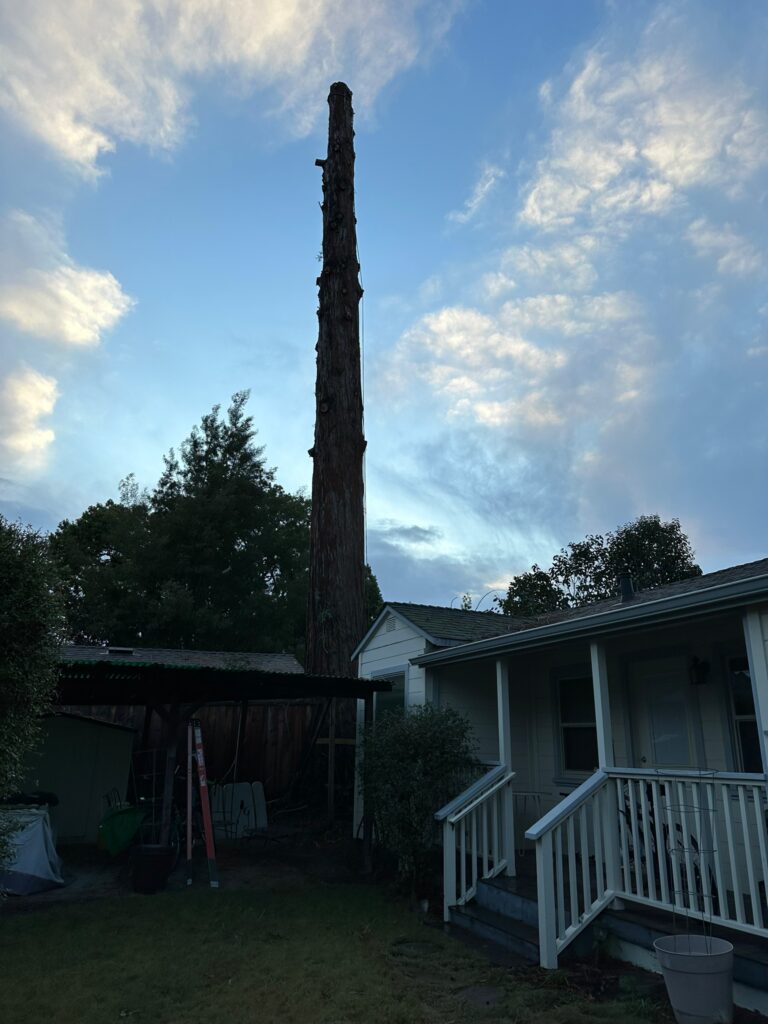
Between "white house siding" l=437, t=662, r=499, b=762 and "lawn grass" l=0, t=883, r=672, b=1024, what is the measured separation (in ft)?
7.46

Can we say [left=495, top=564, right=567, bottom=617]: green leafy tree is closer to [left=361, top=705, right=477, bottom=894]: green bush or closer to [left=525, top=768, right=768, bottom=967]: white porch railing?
[left=361, top=705, right=477, bottom=894]: green bush

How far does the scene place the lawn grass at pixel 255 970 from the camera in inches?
156

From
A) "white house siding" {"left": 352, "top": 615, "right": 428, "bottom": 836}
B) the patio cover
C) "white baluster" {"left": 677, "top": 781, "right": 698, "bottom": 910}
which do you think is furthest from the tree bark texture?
"white baluster" {"left": 677, "top": 781, "right": 698, "bottom": 910}

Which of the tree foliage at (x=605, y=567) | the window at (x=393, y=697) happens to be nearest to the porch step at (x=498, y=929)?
the window at (x=393, y=697)

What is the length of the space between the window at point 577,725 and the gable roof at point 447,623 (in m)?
1.06

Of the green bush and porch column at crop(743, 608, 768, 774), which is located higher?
porch column at crop(743, 608, 768, 774)

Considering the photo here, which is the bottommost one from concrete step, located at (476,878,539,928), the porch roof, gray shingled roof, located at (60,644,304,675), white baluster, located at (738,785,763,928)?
concrete step, located at (476,878,539,928)

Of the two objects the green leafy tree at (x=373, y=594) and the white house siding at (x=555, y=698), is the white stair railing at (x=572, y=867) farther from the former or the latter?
the green leafy tree at (x=373, y=594)

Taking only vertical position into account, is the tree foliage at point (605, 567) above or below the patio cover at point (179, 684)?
above

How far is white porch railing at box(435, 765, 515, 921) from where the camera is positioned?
241 inches

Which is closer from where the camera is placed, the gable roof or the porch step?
the porch step

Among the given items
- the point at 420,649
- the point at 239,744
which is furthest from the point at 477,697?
the point at 239,744

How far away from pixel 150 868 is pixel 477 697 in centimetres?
439

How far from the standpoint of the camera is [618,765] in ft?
22.2
